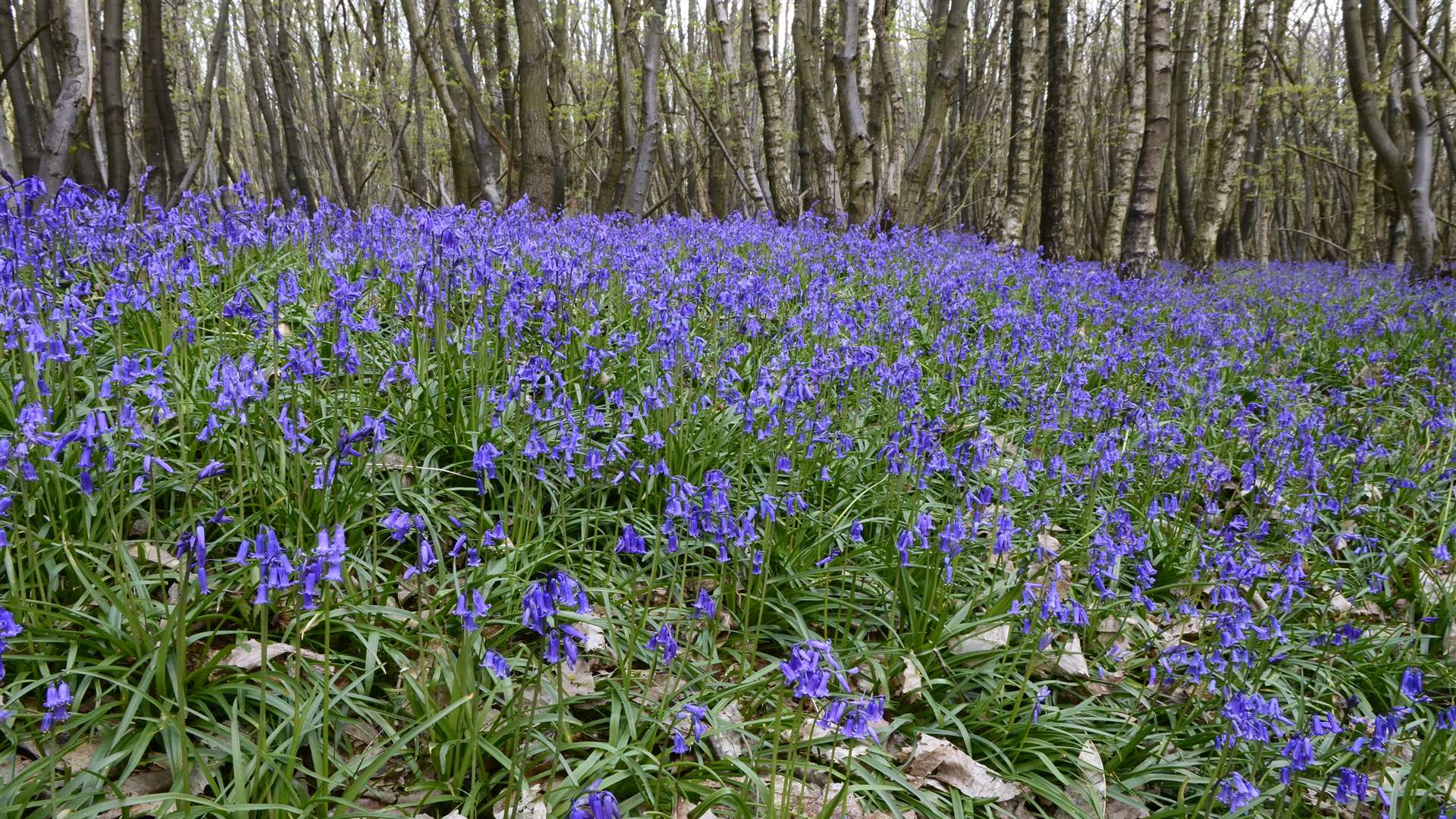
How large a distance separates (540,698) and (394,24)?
78.7ft

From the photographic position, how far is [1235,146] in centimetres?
1085

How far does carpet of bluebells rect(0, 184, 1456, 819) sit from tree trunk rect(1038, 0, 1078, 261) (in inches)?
261

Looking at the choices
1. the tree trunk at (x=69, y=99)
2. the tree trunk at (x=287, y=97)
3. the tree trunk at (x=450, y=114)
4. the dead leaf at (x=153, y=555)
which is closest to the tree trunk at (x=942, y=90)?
the tree trunk at (x=450, y=114)

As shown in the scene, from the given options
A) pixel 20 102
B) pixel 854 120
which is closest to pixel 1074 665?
pixel 854 120

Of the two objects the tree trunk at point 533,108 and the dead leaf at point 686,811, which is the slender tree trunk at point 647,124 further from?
the dead leaf at point 686,811

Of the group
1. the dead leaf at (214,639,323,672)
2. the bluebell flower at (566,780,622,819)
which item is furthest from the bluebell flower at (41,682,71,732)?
the bluebell flower at (566,780,622,819)

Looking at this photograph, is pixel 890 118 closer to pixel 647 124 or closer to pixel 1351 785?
pixel 647 124

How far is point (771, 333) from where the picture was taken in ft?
17.5

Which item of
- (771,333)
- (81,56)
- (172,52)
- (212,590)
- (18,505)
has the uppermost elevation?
(172,52)

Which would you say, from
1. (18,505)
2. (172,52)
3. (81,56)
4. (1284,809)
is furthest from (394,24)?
(1284,809)

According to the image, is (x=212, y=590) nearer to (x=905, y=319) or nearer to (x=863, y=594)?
(x=863, y=594)

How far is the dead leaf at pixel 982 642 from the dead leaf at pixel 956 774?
0.48 meters

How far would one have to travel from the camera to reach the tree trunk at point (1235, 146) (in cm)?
1040

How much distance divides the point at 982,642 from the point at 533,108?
8.10 meters
